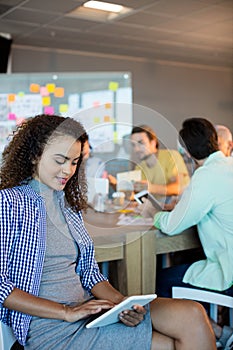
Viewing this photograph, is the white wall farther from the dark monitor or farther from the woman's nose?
the woman's nose

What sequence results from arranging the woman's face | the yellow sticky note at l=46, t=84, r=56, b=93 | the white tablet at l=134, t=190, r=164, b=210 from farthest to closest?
the yellow sticky note at l=46, t=84, r=56, b=93 → the white tablet at l=134, t=190, r=164, b=210 → the woman's face

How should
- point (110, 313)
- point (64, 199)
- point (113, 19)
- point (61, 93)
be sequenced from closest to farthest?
point (110, 313) < point (64, 199) < point (113, 19) < point (61, 93)

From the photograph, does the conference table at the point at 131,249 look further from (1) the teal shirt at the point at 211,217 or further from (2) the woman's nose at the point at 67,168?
(2) the woman's nose at the point at 67,168

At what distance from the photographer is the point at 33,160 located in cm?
187

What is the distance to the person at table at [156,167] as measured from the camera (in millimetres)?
2750

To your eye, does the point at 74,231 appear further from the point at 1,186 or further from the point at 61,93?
the point at 61,93

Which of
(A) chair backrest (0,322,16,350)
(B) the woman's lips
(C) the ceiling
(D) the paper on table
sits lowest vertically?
(A) chair backrest (0,322,16,350)

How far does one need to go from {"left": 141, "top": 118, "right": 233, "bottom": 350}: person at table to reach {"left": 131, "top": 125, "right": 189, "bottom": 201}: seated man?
14 centimetres

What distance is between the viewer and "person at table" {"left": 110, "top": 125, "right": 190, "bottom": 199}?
275cm

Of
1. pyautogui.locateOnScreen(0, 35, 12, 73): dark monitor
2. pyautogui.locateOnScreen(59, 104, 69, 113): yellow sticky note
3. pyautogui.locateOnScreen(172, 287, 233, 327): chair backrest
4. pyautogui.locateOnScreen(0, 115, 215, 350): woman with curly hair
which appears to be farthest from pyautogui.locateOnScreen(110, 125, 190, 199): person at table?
pyautogui.locateOnScreen(0, 35, 12, 73): dark monitor

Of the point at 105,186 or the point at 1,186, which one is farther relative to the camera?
the point at 105,186

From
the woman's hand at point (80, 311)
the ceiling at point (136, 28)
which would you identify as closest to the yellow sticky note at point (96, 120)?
the woman's hand at point (80, 311)

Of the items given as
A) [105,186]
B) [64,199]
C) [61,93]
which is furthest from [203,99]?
[64,199]

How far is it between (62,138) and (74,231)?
34 cm
